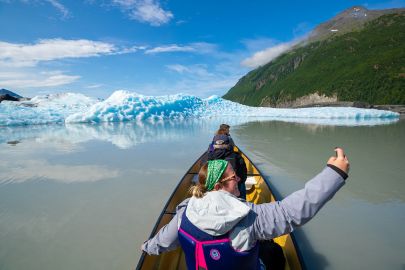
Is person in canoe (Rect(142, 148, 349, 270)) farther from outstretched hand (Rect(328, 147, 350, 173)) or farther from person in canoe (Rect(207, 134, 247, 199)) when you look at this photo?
person in canoe (Rect(207, 134, 247, 199))

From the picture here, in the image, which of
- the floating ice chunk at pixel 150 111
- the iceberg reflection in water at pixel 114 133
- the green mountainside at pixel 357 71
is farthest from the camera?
the green mountainside at pixel 357 71

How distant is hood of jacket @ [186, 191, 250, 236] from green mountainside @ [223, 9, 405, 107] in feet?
257

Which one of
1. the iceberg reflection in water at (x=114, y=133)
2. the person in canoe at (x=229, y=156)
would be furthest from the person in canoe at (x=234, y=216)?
the iceberg reflection in water at (x=114, y=133)

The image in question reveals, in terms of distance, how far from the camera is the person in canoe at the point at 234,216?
1322 mm

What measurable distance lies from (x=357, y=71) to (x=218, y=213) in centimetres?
10025

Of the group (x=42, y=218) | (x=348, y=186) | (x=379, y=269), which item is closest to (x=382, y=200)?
(x=348, y=186)

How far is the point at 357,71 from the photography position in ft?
277

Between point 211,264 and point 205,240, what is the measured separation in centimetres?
20

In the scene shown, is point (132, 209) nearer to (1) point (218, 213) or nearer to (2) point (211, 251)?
(2) point (211, 251)

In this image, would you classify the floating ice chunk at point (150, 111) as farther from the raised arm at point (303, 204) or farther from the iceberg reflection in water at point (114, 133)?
the raised arm at point (303, 204)

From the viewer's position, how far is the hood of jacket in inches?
55.7

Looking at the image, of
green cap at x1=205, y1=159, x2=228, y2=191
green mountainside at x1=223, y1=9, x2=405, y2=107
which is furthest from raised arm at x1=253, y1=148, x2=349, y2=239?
green mountainside at x1=223, y1=9, x2=405, y2=107

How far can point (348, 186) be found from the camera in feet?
23.0

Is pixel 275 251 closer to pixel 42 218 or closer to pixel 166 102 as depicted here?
pixel 42 218
